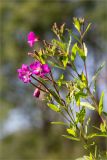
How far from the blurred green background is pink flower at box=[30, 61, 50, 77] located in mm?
13955

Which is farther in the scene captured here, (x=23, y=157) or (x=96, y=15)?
(x=96, y=15)

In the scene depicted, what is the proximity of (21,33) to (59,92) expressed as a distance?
1573 cm

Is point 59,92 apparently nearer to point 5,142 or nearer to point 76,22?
point 76,22

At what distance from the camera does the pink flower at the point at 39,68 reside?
3.99ft

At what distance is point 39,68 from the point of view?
1.22 m

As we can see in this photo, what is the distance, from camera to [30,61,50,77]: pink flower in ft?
3.99

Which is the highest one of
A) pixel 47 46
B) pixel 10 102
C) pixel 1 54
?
pixel 1 54

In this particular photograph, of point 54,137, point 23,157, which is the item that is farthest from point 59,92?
point 54,137

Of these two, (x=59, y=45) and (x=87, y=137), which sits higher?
(x=59, y=45)

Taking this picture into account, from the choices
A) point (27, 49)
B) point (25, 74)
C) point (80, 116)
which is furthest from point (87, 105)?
point (27, 49)

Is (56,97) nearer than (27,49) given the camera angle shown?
Yes

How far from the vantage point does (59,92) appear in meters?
1.23

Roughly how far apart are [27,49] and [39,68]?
49.2ft

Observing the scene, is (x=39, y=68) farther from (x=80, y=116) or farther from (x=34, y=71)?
(x=80, y=116)
